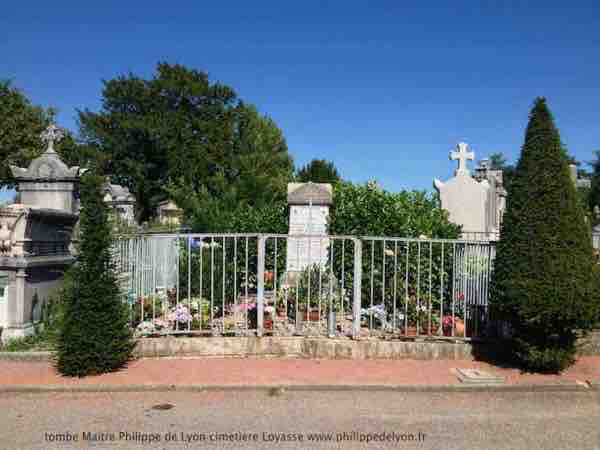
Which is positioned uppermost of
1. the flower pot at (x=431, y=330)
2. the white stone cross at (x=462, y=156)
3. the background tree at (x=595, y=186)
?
the background tree at (x=595, y=186)

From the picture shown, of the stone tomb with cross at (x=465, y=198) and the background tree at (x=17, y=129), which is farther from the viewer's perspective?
the background tree at (x=17, y=129)

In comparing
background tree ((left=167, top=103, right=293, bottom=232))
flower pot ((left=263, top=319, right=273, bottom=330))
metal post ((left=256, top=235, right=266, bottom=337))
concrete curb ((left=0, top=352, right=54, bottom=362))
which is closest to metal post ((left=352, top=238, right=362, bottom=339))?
flower pot ((left=263, top=319, right=273, bottom=330))

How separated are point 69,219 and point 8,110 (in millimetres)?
23631

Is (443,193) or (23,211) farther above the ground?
(443,193)

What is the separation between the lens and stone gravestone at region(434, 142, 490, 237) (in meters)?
13.2

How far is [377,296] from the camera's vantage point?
30.8ft

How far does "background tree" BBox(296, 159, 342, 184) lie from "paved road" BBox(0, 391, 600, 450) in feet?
119

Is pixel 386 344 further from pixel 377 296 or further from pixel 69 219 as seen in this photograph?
pixel 69 219

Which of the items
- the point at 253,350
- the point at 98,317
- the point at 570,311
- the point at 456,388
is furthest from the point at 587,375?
the point at 98,317

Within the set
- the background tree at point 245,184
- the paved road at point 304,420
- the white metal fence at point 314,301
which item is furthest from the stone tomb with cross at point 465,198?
the paved road at point 304,420

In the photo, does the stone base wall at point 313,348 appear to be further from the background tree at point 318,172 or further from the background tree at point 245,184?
the background tree at point 318,172

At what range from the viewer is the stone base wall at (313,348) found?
7.20 m

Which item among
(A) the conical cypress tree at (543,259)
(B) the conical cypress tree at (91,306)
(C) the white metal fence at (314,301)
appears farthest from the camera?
(C) the white metal fence at (314,301)

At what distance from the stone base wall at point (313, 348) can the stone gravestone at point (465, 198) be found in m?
6.54
